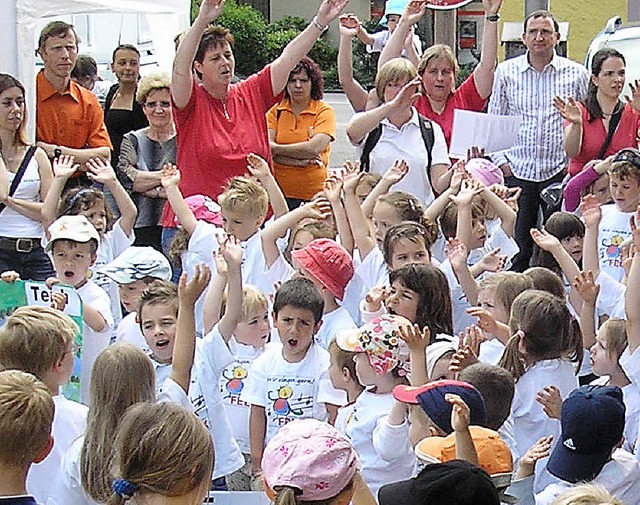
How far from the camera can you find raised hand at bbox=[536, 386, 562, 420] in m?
3.97

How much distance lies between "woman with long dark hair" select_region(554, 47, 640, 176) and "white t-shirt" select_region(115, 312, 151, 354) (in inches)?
132

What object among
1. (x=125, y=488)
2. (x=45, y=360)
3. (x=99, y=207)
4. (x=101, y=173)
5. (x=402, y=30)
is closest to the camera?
(x=125, y=488)

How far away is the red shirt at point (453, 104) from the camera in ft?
24.2

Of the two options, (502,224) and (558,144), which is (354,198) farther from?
(558,144)

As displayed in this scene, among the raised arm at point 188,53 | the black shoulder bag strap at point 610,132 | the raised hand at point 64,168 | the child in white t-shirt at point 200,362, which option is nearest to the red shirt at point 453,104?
the black shoulder bag strap at point 610,132

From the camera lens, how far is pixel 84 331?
4812 millimetres

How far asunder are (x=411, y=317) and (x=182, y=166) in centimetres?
243

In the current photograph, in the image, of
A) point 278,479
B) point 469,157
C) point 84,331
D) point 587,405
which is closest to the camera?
point 278,479

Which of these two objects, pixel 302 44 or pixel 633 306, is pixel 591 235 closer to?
pixel 633 306

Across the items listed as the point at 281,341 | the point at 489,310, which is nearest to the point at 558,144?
the point at 489,310

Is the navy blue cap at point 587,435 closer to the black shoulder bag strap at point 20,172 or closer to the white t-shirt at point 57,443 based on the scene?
the white t-shirt at point 57,443

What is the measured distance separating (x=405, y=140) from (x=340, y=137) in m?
12.3

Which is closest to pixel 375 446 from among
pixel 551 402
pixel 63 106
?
pixel 551 402

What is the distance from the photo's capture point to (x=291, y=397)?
439 cm
